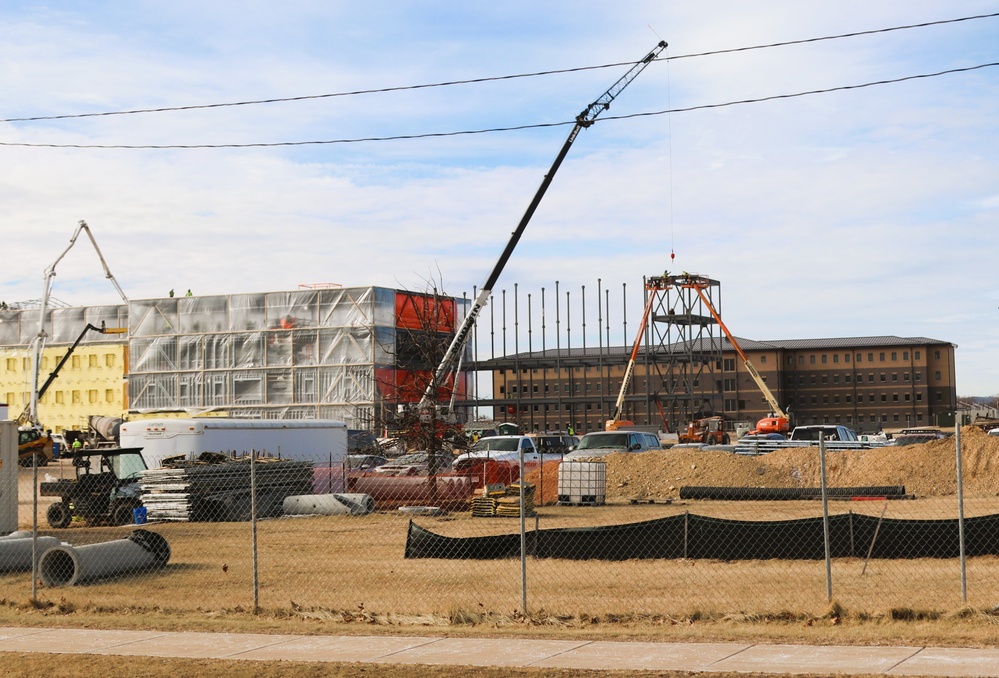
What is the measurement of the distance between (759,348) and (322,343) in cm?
6181

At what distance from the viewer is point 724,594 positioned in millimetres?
15000

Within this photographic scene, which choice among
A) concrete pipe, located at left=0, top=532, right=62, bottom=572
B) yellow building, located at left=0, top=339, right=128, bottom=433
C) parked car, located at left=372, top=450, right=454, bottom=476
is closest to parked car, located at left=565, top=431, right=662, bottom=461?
parked car, located at left=372, top=450, right=454, bottom=476

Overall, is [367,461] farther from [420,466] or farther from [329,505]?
[329,505]

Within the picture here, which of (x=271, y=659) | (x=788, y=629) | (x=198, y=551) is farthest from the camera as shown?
(x=198, y=551)

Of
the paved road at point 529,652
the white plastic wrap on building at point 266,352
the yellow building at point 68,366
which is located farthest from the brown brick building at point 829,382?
the paved road at point 529,652

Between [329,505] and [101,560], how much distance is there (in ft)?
38.1

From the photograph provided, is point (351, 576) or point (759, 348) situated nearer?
point (351, 576)

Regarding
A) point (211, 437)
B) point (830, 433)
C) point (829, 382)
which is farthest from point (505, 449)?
point (829, 382)

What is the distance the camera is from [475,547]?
61.5ft

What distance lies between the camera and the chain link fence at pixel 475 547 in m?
14.5

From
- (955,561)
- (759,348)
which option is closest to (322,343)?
(759,348)

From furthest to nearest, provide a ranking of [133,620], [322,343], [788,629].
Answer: [322,343]
[133,620]
[788,629]

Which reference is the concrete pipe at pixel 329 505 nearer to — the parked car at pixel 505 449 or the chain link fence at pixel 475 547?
the chain link fence at pixel 475 547

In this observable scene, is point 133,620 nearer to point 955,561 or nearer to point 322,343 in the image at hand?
point 955,561
